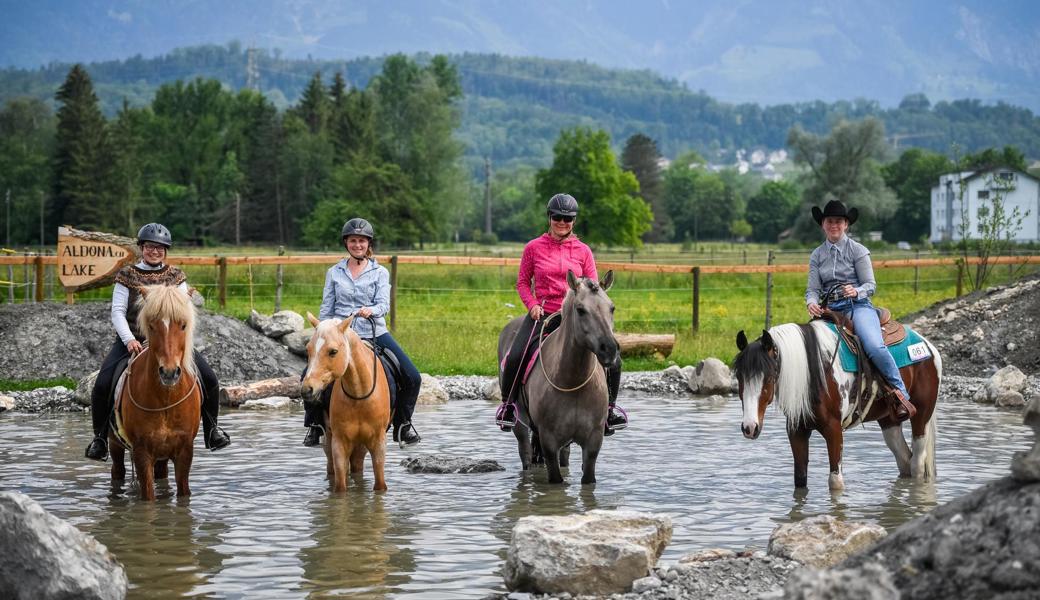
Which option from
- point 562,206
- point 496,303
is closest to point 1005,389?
point 562,206

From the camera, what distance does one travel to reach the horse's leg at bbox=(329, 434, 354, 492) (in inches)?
352

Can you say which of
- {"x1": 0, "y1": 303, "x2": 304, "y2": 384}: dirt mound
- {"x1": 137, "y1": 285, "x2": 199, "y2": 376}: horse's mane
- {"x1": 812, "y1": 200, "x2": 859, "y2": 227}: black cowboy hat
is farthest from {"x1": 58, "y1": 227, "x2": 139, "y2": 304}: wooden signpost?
{"x1": 812, "y1": 200, "x2": 859, "y2": 227}: black cowboy hat

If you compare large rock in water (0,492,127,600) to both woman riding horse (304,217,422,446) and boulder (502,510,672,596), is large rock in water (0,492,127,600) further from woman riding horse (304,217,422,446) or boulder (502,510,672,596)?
woman riding horse (304,217,422,446)

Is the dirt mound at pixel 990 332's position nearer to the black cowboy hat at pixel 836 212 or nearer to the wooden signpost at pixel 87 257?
the black cowboy hat at pixel 836 212

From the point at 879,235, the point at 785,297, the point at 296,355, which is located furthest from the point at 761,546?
the point at 879,235

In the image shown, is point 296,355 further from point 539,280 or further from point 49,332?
point 539,280

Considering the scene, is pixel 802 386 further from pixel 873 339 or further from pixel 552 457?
pixel 552 457

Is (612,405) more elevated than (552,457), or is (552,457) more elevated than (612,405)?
(612,405)

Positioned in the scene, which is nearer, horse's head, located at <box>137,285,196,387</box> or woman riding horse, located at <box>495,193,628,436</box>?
horse's head, located at <box>137,285,196,387</box>

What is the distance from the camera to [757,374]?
859 cm

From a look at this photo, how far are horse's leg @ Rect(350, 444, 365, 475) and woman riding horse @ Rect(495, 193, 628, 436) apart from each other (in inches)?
47.3

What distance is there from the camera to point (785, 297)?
31.5 meters

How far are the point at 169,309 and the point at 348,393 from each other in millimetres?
1525

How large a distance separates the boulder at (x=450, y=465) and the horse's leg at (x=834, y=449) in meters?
3.00
